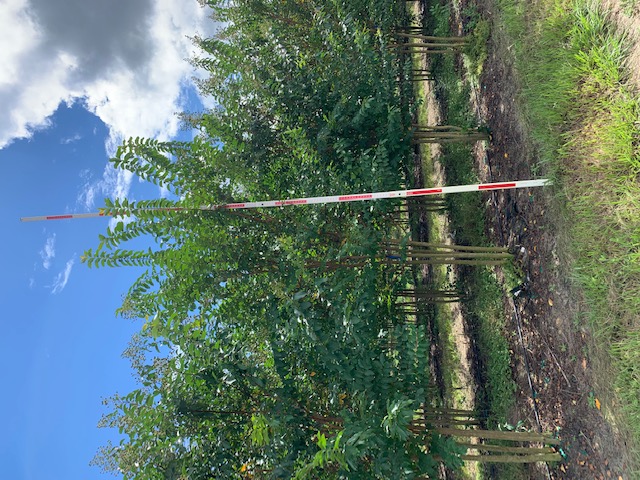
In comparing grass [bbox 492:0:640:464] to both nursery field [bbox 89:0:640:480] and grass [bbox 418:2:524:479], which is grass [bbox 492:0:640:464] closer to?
nursery field [bbox 89:0:640:480]

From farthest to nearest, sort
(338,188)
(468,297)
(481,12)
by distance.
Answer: (468,297) → (481,12) → (338,188)

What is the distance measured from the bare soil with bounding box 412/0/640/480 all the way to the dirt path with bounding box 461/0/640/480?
0.01 m

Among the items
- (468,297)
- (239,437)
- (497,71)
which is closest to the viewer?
(239,437)

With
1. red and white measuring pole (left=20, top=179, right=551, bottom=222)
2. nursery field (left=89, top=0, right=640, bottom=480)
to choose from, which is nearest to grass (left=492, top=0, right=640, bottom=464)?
nursery field (left=89, top=0, right=640, bottom=480)

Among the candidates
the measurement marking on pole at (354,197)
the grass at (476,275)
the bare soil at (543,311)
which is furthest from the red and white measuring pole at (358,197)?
the grass at (476,275)

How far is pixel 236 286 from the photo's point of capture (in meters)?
5.12

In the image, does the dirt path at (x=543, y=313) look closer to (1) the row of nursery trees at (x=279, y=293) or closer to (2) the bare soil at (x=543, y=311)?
(2) the bare soil at (x=543, y=311)

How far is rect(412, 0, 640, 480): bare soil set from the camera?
4.36 meters

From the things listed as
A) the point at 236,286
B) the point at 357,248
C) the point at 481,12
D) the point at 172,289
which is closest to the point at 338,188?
the point at 357,248

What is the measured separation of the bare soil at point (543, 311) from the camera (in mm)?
4359

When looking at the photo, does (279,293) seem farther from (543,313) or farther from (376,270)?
(543,313)

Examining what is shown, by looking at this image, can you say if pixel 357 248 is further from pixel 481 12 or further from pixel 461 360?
pixel 481 12

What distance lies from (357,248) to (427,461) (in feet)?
7.24

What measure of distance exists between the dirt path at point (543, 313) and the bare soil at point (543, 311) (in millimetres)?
10
